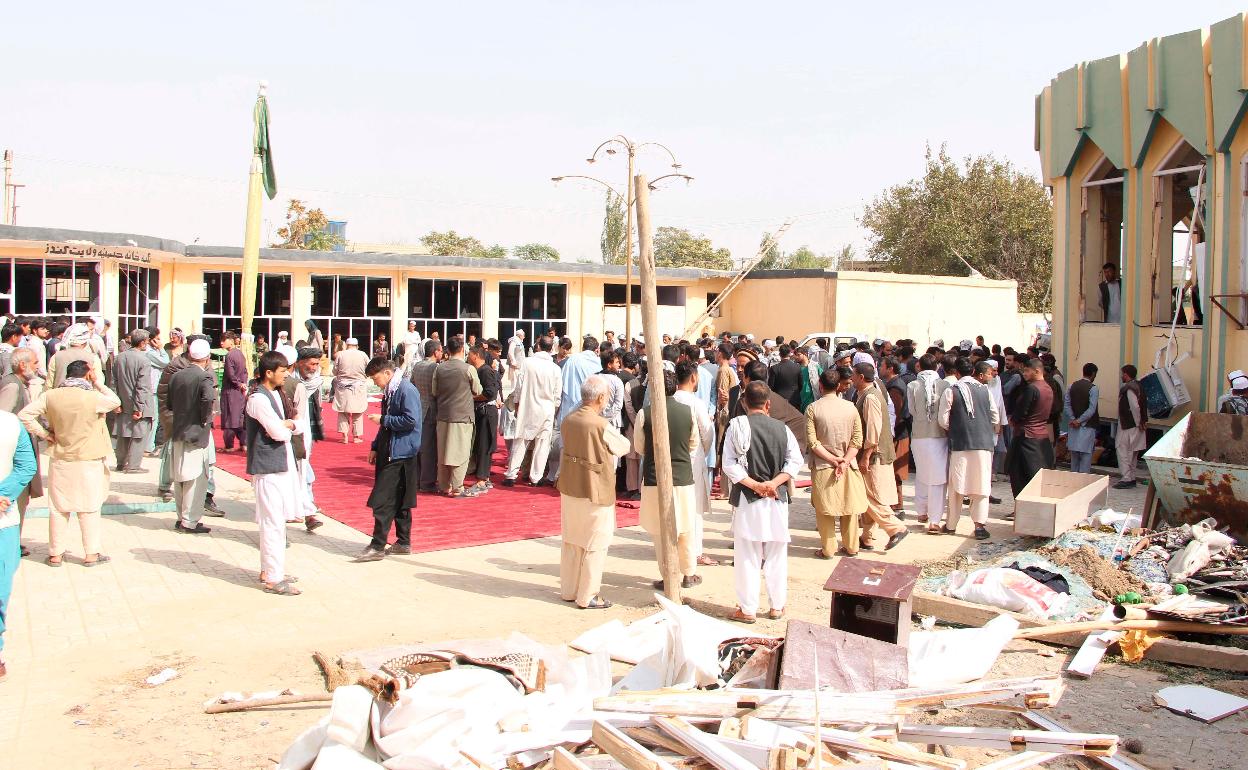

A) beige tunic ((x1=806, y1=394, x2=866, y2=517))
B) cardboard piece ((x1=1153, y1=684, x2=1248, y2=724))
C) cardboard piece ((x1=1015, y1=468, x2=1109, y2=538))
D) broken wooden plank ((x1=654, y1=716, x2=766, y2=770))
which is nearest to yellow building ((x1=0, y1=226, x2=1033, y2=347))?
beige tunic ((x1=806, y1=394, x2=866, y2=517))

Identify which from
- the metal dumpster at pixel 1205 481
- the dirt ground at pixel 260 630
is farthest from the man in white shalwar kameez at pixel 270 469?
the metal dumpster at pixel 1205 481

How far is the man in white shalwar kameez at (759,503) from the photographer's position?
705cm

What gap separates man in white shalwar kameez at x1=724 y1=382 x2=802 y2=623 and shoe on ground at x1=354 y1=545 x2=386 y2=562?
126 inches

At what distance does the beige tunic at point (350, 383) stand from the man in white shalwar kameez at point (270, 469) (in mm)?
7469

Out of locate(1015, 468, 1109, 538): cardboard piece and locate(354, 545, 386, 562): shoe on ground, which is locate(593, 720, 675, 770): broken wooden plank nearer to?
locate(354, 545, 386, 562): shoe on ground

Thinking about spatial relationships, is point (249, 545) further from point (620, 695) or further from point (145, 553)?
point (620, 695)

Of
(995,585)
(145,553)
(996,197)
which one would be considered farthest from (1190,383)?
(996,197)

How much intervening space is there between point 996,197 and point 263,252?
29826mm

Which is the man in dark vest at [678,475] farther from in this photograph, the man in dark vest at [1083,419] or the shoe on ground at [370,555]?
the man in dark vest at [1083,419]

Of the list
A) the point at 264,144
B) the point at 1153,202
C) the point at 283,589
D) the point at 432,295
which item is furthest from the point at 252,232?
the point at 432,295

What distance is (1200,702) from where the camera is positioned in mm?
5590

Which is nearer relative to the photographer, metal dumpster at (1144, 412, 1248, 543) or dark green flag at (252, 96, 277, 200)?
metal dumpster at (1144, 412, 1248, 543)

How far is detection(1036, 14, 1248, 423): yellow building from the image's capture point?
42.7 ft

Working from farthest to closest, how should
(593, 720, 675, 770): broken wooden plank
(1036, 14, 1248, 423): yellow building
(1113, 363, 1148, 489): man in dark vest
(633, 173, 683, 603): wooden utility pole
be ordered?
(1036, 14, 1248, 423): yellow building < (1113, 363, 1148, 489): man in dark vest < (633, 173, 683, 603): wooden utility pole < (593, 720, 675, 770): broken wooden plank
